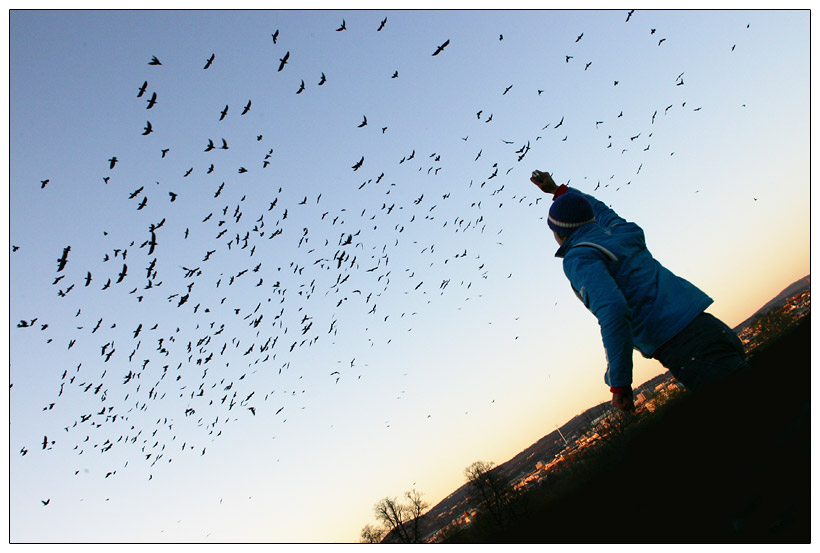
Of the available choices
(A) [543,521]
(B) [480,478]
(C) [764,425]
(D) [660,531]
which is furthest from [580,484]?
(B) [480,478]

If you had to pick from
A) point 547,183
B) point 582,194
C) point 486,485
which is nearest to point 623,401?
point 582,194

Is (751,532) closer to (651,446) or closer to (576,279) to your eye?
(651,446)

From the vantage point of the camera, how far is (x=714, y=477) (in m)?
1.23

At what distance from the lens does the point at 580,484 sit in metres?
1.88

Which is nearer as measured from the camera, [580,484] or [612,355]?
[580,484]

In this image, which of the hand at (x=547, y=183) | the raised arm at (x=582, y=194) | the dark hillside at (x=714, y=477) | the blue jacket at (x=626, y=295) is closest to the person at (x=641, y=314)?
the blue jacket at (x=626, y=295)

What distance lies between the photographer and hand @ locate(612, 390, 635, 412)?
2.44 metres

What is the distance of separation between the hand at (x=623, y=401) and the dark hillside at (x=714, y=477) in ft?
1.62

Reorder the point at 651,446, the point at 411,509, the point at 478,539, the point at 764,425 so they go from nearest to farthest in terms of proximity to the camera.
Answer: the point at 764,425
the point at 651,446
the point at 478,539
the point at 411,509

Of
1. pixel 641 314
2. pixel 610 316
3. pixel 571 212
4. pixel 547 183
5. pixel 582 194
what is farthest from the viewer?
pixel 547 183

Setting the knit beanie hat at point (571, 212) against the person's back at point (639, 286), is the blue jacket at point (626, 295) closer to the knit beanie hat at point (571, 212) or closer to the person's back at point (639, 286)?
the person's back at point (639, 286)

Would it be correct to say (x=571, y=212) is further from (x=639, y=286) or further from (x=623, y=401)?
(x=623, y=401)

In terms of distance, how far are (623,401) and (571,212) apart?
127 cm
